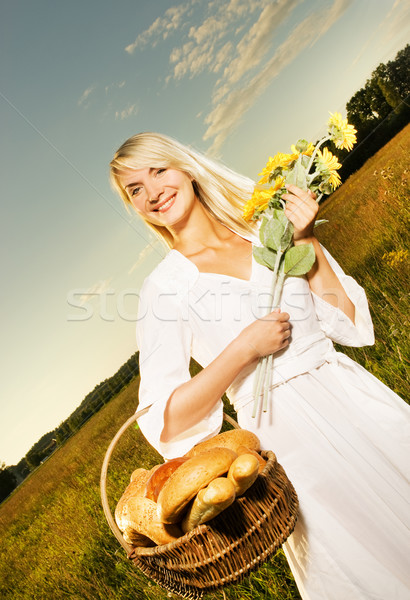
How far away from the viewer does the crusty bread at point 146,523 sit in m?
1.28

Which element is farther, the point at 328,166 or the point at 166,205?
the point at 166,205

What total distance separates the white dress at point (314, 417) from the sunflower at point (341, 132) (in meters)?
0.51

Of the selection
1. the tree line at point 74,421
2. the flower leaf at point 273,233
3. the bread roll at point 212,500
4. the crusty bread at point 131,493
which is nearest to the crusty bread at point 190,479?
the bread roll at point 212,500

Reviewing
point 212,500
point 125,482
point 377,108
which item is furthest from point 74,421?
point 377,108

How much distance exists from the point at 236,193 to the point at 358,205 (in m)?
4.76

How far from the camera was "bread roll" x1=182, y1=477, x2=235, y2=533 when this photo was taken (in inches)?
42.0

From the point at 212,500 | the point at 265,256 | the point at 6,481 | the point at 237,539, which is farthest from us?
the point at 6,481

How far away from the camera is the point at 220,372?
1.57 meters

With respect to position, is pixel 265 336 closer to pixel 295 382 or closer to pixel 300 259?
pixel 295 382

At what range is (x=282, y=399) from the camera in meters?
1.65

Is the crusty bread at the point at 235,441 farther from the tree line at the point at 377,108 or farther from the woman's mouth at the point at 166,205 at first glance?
the tree line at the point at 377,108

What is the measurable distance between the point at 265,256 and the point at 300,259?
153 millimetres

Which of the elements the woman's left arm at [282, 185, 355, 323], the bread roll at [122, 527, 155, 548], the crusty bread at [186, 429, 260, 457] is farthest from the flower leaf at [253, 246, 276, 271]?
the bread roll at [122, 527, 155, 548]

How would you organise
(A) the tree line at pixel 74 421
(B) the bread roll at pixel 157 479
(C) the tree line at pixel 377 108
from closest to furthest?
(B) the bread roll at pixel 157 479 < (A) the tree line at pixel 74 421 < (C) the tree line at pixel 377 108
